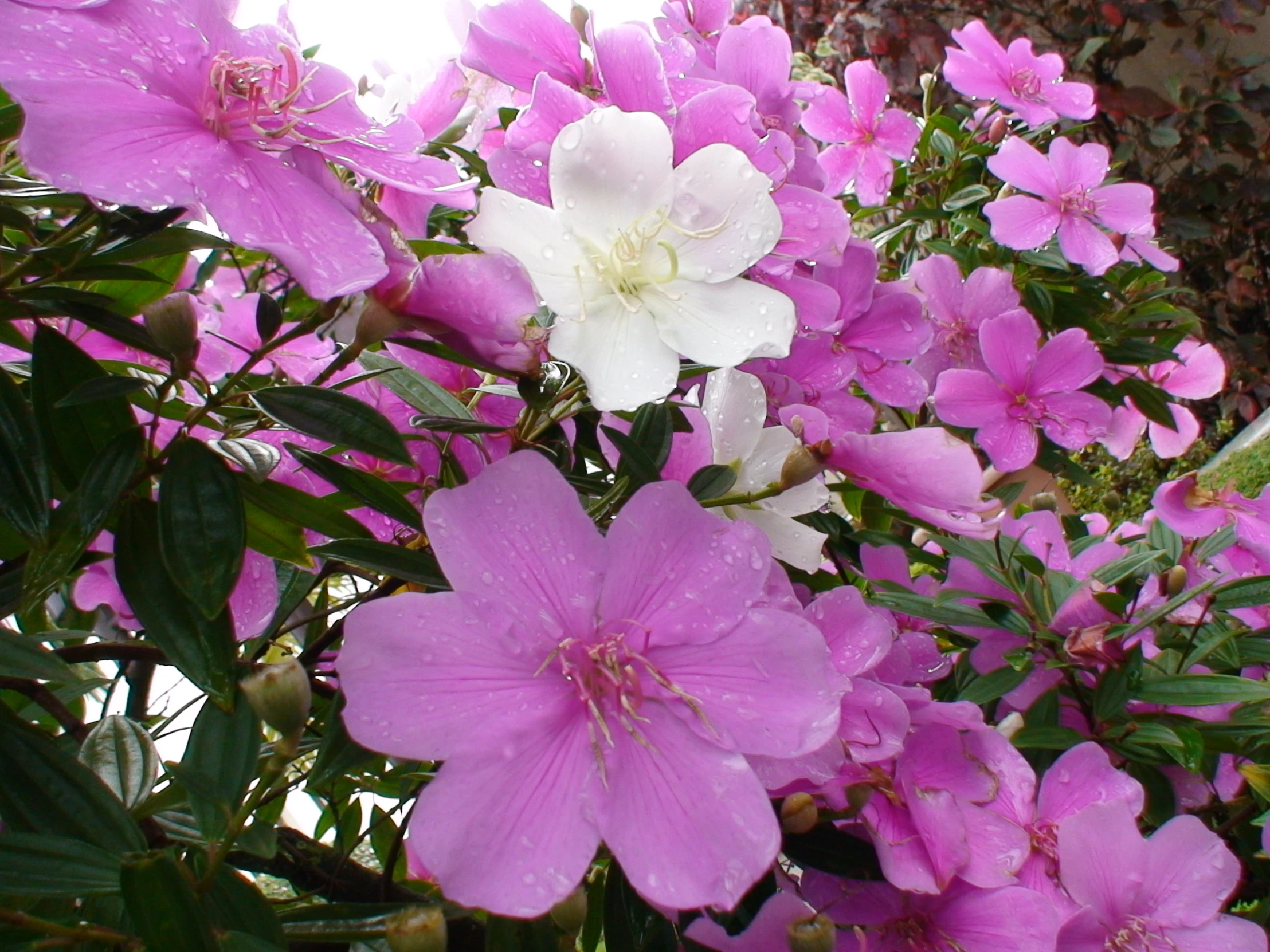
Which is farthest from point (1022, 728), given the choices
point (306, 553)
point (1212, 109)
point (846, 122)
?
point (1212, 109)

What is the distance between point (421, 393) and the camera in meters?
0.58

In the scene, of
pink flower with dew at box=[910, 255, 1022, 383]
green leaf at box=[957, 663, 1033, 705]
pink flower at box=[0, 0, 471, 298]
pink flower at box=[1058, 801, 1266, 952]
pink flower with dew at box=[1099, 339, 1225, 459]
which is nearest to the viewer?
pink flower at box=[0, 0, 471, 298]

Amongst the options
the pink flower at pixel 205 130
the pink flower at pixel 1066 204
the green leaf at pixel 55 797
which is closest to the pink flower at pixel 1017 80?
the pink flower at pixel 1066 204

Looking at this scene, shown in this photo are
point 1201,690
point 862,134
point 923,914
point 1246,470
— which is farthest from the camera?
point 1246,470

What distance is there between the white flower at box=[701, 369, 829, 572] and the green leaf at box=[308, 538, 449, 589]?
0.19 m

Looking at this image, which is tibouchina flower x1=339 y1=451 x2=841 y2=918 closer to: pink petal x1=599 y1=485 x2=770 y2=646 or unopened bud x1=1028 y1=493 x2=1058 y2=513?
pink petal x1=599 y1=485 x2=770 y2=646

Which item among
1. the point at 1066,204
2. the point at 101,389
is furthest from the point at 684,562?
the point at 1066,204

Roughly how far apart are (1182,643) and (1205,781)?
14 cm

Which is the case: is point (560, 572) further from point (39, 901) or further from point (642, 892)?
point (39, 901)

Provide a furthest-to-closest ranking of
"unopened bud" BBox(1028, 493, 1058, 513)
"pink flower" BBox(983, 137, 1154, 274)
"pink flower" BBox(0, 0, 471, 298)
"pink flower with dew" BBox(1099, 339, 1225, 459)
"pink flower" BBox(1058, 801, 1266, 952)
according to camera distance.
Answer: "pink flower with dew" BBox(1099, 339, 1225, 459), "pink flower" BBox(983, 137, 1154, 274), "unopened bud" BBox(1028, 493, 1058, 513), "pink flower" BBox(1058, 801, 1266, 952), "pink flower" BBox(0, 0, 471, 298)

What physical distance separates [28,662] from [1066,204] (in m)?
1.28

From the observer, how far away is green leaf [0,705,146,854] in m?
0.45

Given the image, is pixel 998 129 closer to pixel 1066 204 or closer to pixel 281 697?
pixel 1066 204

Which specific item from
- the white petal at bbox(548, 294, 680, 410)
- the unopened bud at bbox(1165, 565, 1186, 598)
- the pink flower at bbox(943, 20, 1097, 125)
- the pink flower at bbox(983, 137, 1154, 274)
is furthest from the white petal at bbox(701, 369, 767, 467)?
the pink flower at bbox(943, 20, 1097, 125)
